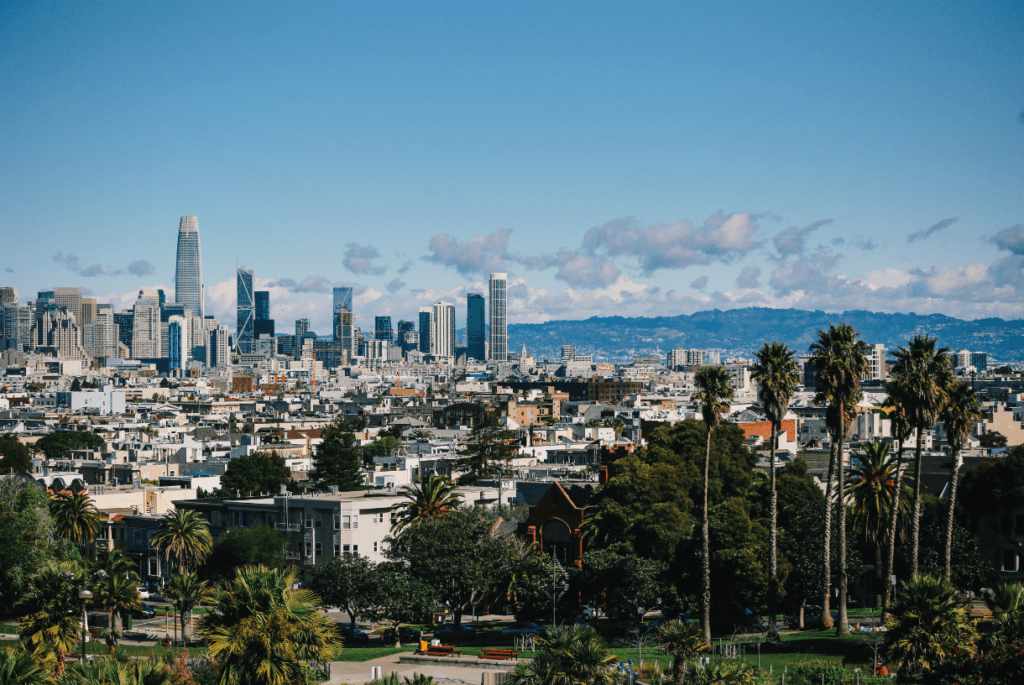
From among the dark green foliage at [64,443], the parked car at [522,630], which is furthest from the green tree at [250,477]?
the dark green foliage at [64,443]

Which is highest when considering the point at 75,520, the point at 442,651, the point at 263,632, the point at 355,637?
the point at 263,632

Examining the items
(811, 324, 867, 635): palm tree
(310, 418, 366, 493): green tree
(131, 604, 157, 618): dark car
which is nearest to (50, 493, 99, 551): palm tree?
(131, 604, 157, 618): dark car

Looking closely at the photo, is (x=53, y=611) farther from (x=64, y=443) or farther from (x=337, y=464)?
(x=64, y=443)

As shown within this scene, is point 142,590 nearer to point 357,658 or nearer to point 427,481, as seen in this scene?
point 427,481

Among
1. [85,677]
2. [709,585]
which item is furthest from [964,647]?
[85,677]

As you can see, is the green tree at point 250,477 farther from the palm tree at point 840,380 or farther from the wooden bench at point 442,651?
the palm tree at point 840,380

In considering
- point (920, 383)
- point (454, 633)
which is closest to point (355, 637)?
point (454, 633)
